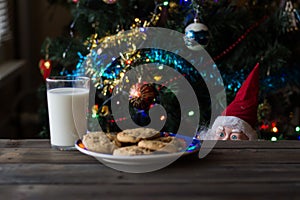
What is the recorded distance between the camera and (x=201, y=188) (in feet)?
2.61

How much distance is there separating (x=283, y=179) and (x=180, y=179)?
18cm

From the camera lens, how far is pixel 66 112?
3.36ft

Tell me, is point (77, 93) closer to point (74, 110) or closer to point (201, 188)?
point (74, 110)

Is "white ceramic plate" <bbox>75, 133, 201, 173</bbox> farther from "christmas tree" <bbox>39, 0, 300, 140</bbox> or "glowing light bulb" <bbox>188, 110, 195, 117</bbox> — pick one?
"glowing light bulb" <bbox>188, 110, 195, 117</bbox>

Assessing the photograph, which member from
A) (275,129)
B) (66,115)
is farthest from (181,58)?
(66,115)

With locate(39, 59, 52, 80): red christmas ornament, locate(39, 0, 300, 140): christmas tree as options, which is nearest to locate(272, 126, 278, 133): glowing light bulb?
locate(39, 0, 300, 140): christmas tree

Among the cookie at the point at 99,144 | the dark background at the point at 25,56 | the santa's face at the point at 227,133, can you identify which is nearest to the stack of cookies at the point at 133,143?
the cookie at the point at 99,144

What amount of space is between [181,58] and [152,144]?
0.93m

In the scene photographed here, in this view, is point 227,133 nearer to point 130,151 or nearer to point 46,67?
point 130,151

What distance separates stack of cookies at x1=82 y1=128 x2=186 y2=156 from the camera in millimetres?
880

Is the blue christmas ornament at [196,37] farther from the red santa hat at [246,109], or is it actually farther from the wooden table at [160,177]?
the wooden table at [160,177]

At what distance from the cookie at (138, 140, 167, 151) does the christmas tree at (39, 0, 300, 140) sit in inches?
30.7

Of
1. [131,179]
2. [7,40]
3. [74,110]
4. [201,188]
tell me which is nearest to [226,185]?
[201,188]

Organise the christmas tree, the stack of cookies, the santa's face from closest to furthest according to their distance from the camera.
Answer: the stack of cookies, the santa's face, the christmas tree
